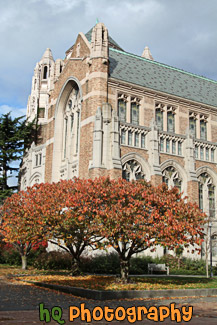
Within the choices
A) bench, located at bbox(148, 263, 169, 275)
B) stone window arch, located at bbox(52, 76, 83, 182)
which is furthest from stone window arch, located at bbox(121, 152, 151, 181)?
bench, located at bbox(148, 263, 169, 275)

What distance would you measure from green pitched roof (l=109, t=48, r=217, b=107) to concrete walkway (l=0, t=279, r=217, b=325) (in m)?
23.3

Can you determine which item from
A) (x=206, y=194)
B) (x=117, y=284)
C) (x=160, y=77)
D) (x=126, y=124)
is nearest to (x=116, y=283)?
(x=117, y=284)

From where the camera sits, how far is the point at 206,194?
115 feet

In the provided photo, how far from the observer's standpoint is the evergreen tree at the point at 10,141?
44.0 meters

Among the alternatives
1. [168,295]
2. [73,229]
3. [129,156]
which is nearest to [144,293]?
[168,295]

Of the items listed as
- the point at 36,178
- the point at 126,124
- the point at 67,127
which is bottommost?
the point at 36,178

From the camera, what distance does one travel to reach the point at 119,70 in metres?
34.7

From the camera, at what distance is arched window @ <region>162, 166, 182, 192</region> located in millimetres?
32969

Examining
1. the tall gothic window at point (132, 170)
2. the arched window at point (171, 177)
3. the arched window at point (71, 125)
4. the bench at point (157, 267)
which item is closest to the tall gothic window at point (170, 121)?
the arched window at point (171, 177)

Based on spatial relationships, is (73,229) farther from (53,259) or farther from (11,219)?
(53,259)

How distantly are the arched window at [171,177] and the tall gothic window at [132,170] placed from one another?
2606 millimetres

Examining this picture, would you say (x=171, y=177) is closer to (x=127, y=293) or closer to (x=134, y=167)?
(x=134, y=167)

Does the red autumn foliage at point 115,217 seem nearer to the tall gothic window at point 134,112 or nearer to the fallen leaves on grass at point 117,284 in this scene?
the fallen leaves on grass at point 117,284

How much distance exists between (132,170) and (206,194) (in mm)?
8452
